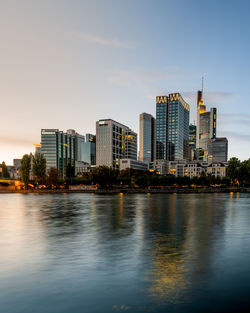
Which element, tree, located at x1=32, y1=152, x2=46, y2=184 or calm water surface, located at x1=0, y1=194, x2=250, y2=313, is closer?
calm water surface, located at x1=0, y1=194, x2=250, y2=313

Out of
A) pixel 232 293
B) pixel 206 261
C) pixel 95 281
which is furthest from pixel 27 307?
pixel 206 261

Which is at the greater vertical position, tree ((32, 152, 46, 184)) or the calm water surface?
tree ((32, 152, 46, 184))

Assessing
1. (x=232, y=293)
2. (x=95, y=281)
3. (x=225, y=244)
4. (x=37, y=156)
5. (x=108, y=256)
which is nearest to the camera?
(x=232, y=293)

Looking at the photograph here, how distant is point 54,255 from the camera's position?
777 inches

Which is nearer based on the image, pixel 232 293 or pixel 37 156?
pixel 232 293

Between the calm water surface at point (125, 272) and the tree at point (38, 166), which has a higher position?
the tree at point (38, 166)

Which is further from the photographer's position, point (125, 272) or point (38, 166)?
point (38, 166)

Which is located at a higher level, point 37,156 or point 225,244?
point 37,156

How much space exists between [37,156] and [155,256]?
159 meters

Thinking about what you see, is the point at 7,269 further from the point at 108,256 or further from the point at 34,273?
the point at 108,256

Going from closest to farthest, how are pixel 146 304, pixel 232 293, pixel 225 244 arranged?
pixel 146 304, pixel 232 293, pixel 225 244

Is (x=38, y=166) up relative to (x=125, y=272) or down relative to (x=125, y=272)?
up

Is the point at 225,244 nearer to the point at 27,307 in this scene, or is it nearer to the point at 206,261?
the point at 206,261

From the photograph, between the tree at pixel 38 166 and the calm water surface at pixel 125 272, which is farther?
the tree at pixel 38 166
